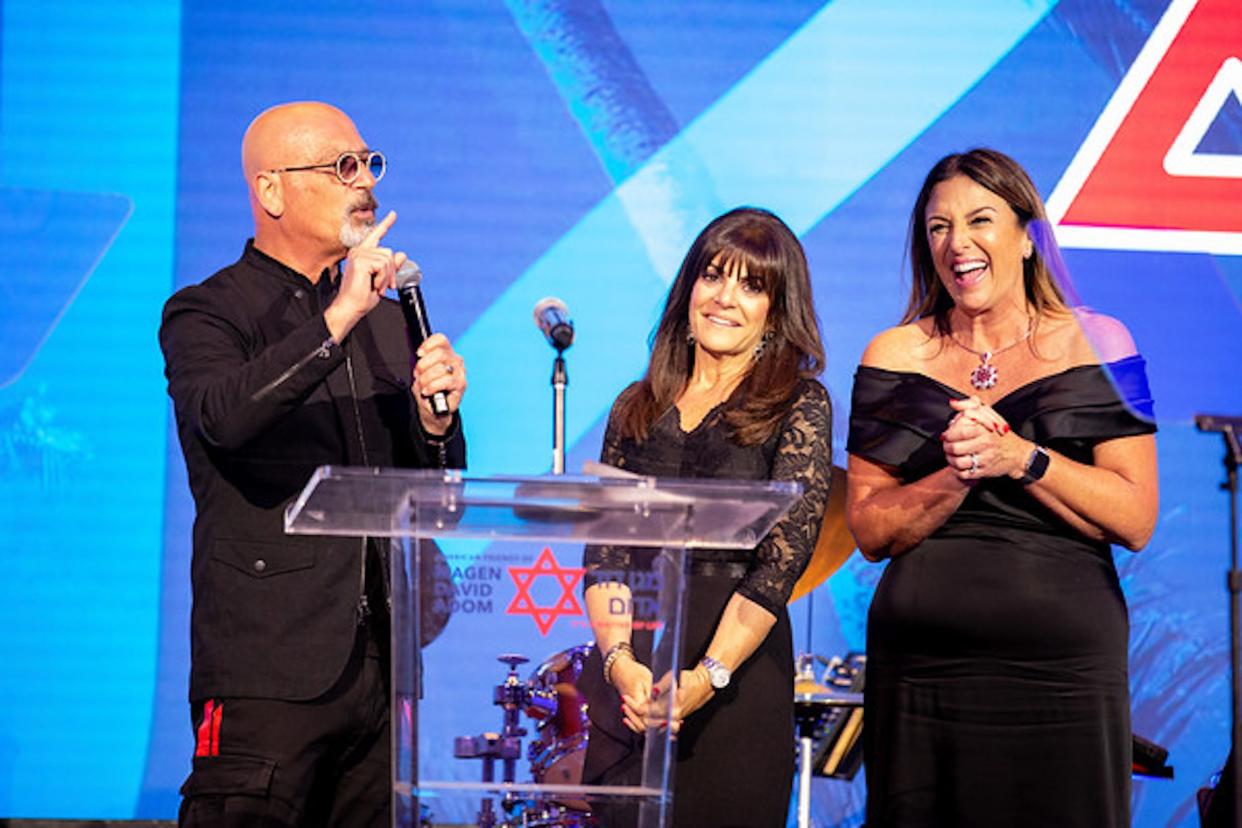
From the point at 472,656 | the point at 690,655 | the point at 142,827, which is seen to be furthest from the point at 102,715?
the point at 472,656

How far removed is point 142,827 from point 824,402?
2925 millimetres

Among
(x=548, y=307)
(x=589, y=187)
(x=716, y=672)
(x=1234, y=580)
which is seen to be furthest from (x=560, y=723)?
(x=589, y=187)

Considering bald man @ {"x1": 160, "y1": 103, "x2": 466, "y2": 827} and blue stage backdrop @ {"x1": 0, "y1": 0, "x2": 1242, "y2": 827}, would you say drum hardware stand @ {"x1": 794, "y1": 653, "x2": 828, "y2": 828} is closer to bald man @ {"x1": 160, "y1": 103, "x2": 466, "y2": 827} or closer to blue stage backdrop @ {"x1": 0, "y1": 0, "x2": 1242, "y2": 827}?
blue stage backdrop @ {"x1": 0, "y1": 0, "x2": 1242, "y2": 827}

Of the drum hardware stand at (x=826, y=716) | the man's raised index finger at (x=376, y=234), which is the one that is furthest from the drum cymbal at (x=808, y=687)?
the man's raised index finger at (x=376, y=234)

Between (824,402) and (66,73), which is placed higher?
(66,73)

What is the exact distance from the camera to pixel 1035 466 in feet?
8.28

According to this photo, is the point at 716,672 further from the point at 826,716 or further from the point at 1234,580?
the point at 826,716

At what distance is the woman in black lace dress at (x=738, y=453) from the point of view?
2645 mm

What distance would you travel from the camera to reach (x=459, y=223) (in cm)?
478

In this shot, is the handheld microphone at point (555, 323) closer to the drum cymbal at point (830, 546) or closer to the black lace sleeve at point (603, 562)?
the black lace sleeve at point (603, 562)

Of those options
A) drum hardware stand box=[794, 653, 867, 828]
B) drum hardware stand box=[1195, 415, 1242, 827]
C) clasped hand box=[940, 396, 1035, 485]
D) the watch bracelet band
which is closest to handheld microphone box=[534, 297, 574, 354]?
the watch bracelet band

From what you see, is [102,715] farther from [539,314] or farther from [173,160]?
[539,314]

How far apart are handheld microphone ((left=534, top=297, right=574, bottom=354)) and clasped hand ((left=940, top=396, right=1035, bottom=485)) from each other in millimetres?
645

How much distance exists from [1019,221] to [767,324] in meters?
0.51
